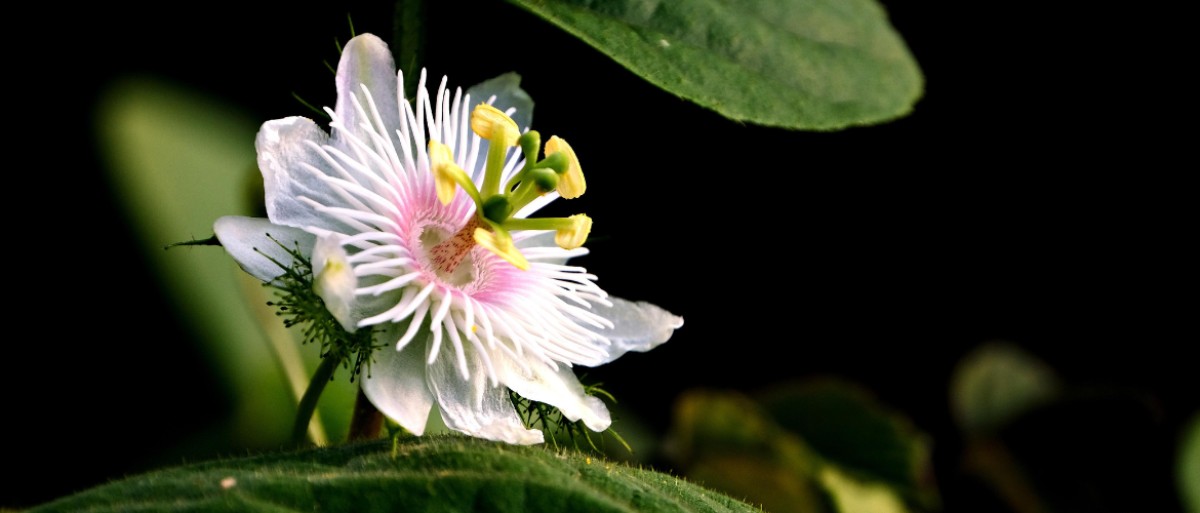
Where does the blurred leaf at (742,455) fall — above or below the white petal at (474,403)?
below

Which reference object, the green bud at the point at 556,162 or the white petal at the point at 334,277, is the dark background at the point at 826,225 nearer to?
the green bud at the point at 556,162

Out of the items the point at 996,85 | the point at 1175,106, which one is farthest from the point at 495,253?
the point at 1175,106

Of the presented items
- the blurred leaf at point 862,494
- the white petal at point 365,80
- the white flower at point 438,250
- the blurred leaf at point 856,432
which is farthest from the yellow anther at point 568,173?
the blurred leaf at point 856,432

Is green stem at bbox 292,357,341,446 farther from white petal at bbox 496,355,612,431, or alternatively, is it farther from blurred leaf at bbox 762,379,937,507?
blurred leaf at bbox 762,379,937,507

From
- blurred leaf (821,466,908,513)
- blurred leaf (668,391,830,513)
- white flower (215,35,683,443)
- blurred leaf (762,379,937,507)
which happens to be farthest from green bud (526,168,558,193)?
blurred leaf (762,379,937,507)

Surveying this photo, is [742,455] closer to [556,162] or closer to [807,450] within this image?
[807,450]
